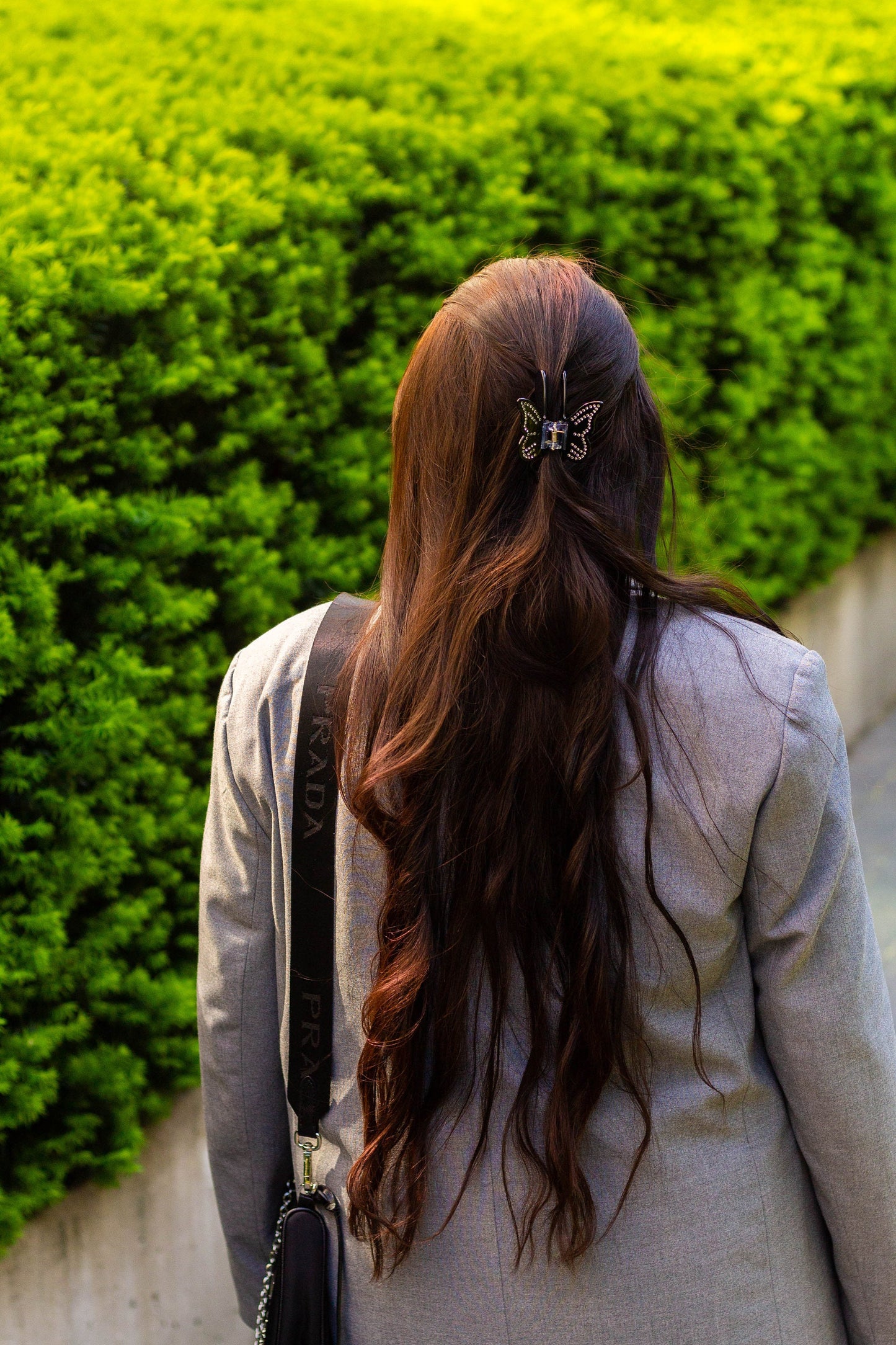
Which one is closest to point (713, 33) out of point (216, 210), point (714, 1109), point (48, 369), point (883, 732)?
point (883, 732)

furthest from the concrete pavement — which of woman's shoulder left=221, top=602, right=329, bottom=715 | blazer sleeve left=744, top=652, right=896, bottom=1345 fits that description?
woman's shoulder left=221, top=602, right=329, bottom=715

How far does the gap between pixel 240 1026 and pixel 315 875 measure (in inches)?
13.3

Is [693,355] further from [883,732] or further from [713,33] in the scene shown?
[883,732]

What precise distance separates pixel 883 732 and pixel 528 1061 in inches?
199

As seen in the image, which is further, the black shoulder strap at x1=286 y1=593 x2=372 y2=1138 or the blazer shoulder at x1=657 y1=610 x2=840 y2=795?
the black shoulder strap at x1=286 y1=593 x2=372 y2=1138

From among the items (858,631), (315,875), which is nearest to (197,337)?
(315,875)

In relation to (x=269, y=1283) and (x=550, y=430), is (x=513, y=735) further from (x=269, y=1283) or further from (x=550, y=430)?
(x=269, y=1283)

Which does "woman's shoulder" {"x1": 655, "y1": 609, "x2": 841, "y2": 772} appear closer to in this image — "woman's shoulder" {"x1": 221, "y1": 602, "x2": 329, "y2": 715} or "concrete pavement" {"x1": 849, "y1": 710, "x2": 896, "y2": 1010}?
"woman's shoulder" {"x1": 221, "y1": 602, "x2": 329, "y2": 715}

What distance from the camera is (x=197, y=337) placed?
2.58m

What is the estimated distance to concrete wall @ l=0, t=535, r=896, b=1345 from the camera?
2500 mm

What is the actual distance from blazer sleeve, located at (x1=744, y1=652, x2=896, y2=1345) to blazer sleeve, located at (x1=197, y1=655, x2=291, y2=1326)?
67 centimetres

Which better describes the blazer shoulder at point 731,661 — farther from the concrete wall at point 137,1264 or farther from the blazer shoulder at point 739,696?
the concrete wall at point 137,1264

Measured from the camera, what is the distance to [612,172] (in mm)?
4023

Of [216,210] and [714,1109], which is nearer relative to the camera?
[714,1109]
